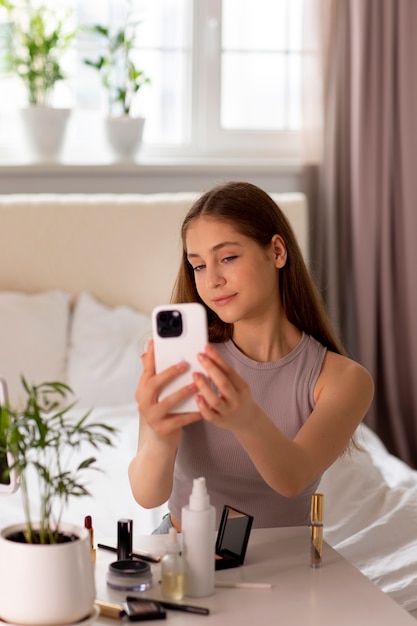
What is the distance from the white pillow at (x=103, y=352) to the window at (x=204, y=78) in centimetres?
78

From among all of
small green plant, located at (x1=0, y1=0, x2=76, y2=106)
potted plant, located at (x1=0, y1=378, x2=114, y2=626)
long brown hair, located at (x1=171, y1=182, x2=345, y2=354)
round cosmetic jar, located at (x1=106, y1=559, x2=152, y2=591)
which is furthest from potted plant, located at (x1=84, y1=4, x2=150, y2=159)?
potted plant, located at (x1=0, y1=378, x2=114, y2=626)

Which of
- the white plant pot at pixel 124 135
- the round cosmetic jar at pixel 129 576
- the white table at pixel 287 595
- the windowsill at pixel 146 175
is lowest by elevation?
the white table at pixel 287 595

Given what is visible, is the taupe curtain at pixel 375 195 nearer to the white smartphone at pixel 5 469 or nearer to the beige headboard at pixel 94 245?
the beige headboard at pixel 94 245

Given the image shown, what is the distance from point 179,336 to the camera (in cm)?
129

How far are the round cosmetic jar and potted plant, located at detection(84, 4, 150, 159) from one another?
2.57m

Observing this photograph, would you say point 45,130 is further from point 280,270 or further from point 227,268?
point 227,268

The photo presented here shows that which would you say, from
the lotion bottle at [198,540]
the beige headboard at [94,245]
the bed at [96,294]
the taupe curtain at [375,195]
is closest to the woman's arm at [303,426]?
the lotion bottle at [198,540]

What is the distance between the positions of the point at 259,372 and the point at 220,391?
0.47m

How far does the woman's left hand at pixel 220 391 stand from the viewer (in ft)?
4.17

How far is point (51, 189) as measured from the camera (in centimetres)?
374

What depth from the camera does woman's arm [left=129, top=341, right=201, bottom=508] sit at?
1305mm

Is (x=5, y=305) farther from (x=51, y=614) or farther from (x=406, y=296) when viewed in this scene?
(x=51, y=614)

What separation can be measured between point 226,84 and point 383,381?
129 centimetres

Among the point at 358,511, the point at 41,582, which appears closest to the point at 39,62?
the point at 358,511
